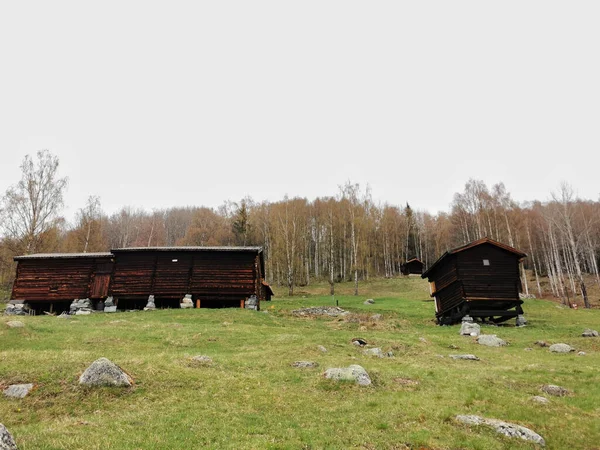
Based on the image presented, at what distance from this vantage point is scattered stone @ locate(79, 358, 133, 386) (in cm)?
1139

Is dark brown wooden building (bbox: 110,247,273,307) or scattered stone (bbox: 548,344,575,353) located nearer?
scattered stone (bbox: 548,344,575,353)

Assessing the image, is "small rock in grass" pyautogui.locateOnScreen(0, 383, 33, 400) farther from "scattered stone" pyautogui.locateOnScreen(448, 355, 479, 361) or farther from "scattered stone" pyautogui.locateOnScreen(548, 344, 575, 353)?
"scattered stone" pyautogui.locateOnScreen(548, 344, 575, 353)

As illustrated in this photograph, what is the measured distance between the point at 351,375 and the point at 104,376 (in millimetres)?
7652

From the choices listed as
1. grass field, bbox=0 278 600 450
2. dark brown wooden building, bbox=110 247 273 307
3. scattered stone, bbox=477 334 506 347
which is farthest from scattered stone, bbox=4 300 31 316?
scattered stone, bbox=477 334 506 347

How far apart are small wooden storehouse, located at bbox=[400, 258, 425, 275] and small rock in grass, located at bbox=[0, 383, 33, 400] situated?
71.6m

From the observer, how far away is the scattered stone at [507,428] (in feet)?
29.9

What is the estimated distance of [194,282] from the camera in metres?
37.1

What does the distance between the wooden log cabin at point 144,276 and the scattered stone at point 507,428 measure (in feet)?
92.6

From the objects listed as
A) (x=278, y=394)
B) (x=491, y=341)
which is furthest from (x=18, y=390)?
(x=491, y=341)

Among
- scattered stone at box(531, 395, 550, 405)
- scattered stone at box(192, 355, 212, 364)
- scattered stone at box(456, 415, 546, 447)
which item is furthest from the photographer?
scattered stone at box(192, 355, 212, 364)

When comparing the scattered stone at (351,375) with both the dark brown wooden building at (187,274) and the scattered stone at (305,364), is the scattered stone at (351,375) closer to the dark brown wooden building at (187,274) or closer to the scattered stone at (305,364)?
the scattered stone at (305,364)

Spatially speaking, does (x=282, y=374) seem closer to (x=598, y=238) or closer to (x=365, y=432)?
(x=365, y=432)

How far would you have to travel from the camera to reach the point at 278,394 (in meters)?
11.6

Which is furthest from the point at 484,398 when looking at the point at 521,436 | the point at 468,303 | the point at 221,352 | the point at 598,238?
A: the point at 598,238
